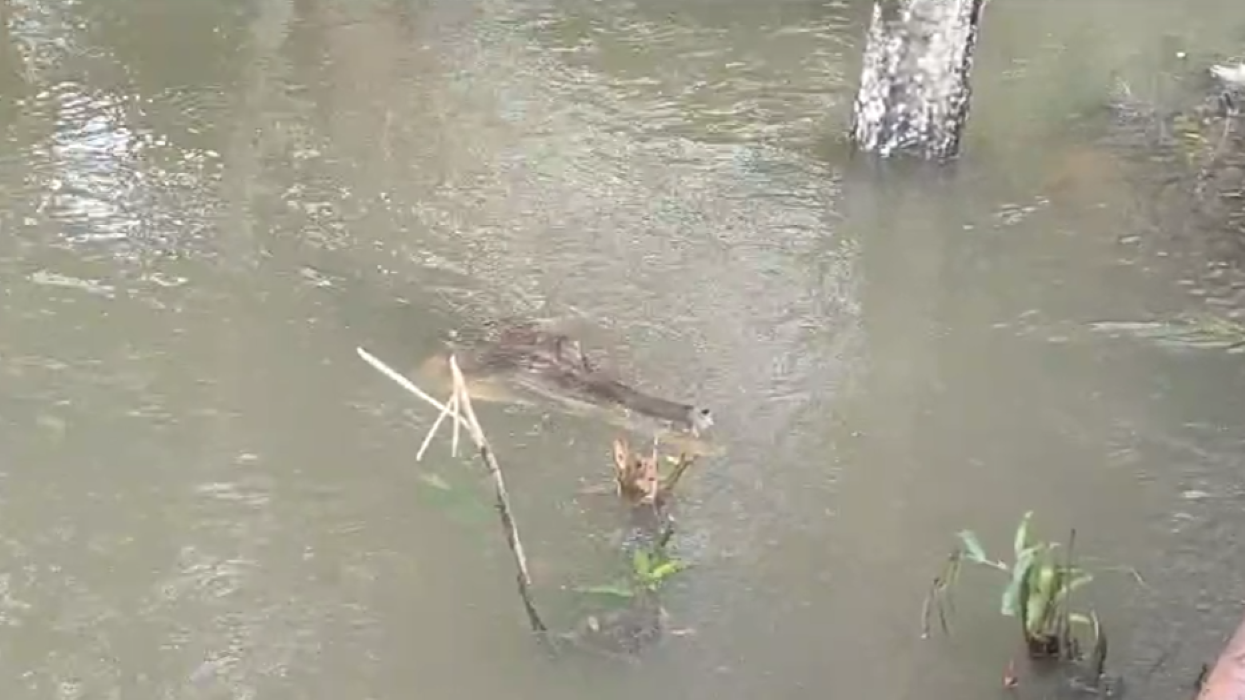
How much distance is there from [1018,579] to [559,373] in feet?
4.22

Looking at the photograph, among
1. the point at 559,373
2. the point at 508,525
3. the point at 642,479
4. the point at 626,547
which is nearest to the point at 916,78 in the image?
the point at 559,373

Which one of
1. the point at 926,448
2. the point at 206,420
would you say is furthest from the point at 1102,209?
the point at 206,420

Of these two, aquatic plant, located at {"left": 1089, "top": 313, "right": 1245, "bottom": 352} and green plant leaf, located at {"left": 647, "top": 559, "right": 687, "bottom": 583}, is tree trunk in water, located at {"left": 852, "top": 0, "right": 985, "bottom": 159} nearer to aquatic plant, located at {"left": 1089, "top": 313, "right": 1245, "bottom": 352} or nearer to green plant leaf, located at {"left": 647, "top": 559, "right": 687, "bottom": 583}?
aquatic plant, located at {"left": 1089, "top": 313, "right": 1245, "bottom": 352}

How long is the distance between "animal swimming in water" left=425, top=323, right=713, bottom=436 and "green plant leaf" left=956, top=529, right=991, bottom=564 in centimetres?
64

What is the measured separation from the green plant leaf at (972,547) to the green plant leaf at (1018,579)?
2.3 inches

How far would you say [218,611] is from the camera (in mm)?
2984

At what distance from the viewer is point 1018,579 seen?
2773mm

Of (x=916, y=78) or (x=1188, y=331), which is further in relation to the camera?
(x=916, y=78)

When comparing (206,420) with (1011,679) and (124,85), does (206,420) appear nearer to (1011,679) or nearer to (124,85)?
(1011,679)

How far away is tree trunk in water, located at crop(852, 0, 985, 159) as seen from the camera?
4973 millimetres

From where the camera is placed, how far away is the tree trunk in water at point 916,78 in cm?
497

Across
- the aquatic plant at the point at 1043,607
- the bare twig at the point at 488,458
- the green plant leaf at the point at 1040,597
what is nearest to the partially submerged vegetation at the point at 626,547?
the bare twig at the point at 488,458

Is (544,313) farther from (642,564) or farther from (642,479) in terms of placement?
(642,564)

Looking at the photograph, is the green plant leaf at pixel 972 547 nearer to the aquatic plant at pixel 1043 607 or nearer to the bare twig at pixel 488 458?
the aquatic plant at pixel 1043 607
